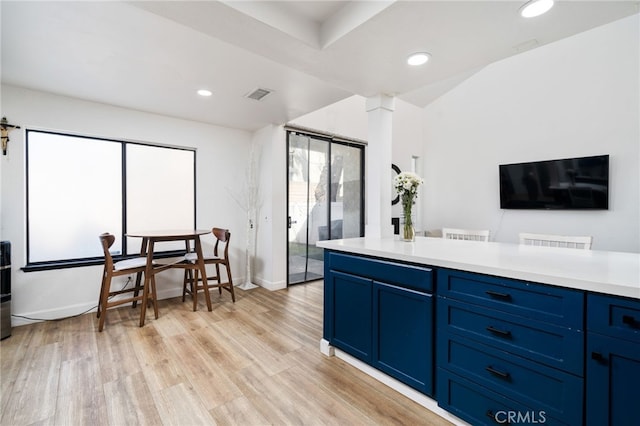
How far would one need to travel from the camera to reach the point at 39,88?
2828 millimetres

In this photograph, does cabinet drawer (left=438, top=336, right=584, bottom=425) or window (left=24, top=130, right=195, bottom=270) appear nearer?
cabinet drawer (left=438, top=336, right=584, bottom=425)

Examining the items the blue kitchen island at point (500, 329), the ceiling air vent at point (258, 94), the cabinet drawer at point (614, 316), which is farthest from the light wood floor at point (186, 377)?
the ceiling air vent at point (258, 94)

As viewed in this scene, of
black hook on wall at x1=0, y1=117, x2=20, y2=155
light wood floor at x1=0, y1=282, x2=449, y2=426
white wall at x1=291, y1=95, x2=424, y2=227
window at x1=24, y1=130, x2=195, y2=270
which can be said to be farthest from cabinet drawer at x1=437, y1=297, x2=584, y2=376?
black hook on wall at x1=0, y1=117, x2=20, y2=155

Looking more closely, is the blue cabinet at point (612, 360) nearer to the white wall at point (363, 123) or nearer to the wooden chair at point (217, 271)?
the white wall at point (363, 123)

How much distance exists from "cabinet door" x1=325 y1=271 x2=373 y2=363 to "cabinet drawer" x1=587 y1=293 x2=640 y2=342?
111 cm

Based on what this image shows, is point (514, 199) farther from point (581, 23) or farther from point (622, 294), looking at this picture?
point (622, 294)

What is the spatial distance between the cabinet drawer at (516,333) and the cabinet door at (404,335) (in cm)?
11

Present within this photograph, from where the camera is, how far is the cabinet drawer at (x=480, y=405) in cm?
128

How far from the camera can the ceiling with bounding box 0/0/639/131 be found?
5.02 ft

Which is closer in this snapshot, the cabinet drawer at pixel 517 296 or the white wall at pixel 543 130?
the cabinet drawer at pixel 517 296

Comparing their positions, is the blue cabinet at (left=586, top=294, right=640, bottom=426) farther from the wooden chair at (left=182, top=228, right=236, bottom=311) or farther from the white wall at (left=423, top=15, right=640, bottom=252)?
the white wall at (left=423, top=15, right=640, bottom=252)

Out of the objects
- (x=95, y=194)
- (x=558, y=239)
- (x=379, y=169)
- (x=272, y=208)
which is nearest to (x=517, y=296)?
(x=558, y=239)

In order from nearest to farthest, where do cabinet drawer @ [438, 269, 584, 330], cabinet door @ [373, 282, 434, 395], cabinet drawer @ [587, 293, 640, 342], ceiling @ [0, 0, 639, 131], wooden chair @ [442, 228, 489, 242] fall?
cabinet drawer @ [587, 293, 640, 342] → cabinet drawer @ [438, 269, 584, 330] → ceiling @ [0, 0, 639, 131] → cabinet door @ [373, 282, 434, 395] → wooden chair @ [442, 228, 489, 242]

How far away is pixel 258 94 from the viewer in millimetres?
2967
